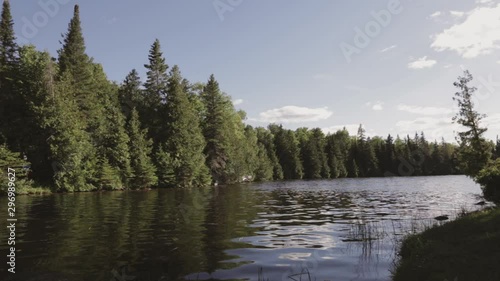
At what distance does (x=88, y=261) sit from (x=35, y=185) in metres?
41.4

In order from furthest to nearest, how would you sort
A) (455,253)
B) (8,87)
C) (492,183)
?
(8,87), (492,183), (455,253)

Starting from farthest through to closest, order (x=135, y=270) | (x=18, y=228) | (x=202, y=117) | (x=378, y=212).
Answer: (x=202, y=117) < (x=378, y=212) < (x=18, y=228) < (x=135, y=270)

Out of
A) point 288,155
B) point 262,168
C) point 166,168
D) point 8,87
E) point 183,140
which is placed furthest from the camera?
point 288,155

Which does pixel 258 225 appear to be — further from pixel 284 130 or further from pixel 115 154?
pixel 284 130

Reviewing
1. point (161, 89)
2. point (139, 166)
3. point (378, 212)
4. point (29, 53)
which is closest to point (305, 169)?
point (161, 89)

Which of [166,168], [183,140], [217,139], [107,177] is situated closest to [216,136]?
[217,139]

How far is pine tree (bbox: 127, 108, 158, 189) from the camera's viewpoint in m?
59.2

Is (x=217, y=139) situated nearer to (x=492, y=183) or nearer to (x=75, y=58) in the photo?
(x=75, y=58)

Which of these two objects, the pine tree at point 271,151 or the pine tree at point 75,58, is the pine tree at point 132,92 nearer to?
the pine tree at point 75,58

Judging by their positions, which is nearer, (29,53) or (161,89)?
(29,53)

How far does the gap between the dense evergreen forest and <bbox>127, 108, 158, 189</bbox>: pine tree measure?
166 mm

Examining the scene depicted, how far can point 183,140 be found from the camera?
68750 millimetres

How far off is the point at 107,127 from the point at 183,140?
48.8 feet

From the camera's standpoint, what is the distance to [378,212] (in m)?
24.9
